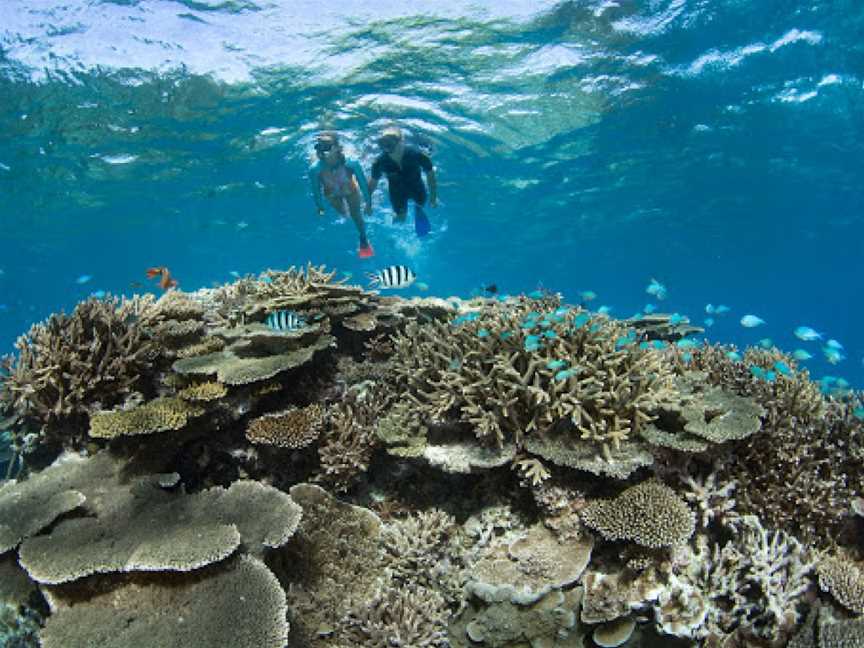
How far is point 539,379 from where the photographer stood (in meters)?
4.86

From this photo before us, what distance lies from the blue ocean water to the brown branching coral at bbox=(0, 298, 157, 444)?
591 cm

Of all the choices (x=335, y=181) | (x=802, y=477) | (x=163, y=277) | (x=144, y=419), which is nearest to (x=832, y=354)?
(x=802, y=477)

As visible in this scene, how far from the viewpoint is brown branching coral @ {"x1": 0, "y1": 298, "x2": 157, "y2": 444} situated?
5273 millimetres

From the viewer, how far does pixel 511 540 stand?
463cm

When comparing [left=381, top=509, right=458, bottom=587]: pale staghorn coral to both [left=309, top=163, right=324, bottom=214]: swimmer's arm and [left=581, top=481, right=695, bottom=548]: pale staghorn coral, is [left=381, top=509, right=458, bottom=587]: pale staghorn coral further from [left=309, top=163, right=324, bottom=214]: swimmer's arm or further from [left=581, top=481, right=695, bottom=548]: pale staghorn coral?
[left=309, top=163, right=324, bottom=214]: swimmer's arm

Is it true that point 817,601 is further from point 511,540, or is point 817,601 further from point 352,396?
point 352,396

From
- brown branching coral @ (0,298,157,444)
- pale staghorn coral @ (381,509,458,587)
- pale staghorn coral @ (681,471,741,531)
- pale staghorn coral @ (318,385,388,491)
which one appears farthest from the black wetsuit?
pale staghorn coral @ (681,471,741,531)

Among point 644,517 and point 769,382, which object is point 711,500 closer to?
point 644,517

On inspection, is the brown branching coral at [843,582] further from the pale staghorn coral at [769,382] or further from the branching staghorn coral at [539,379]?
the branching staghorn coral at [539,379]

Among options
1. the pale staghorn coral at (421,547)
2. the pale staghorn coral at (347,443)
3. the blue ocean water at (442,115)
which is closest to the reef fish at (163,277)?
the blue ocean water at (442,115)

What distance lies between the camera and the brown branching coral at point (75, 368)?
5.27 metres

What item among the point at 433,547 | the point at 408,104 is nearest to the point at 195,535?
the point at 433,547

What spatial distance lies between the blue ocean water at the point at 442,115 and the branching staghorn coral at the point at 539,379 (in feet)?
10.6

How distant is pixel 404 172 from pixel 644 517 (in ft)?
15.5
